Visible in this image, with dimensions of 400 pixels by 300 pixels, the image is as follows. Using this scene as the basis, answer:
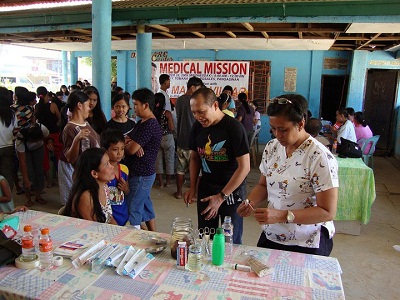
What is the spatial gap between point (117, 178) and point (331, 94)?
29.4 feet

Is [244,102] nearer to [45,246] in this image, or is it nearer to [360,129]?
[360,129]

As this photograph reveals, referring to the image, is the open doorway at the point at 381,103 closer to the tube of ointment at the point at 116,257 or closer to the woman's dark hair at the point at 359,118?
the woman's dark hair at the point at 359,118

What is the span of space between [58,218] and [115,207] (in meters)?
0.59

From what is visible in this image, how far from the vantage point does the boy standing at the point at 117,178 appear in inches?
115

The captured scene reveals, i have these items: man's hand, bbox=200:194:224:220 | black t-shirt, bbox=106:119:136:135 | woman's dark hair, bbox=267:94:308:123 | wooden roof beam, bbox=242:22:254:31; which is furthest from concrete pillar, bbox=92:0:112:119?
woman's dark hair, bbox=267:94:308:123

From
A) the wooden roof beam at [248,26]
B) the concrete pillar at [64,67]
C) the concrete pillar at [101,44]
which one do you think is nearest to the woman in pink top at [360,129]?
the wooden roof beam at [248,26]

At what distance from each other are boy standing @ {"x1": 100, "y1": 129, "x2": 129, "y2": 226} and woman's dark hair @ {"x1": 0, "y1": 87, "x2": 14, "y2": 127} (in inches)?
72.3

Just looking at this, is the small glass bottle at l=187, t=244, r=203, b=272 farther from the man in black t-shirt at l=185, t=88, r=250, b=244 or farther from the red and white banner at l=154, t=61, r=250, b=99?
the red and white banner at l=154, t=61, r=250, b=99

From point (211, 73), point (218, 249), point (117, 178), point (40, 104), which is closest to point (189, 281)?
point (218, 249)

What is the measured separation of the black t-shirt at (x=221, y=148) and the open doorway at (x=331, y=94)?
855 cm

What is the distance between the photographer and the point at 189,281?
5.45ft

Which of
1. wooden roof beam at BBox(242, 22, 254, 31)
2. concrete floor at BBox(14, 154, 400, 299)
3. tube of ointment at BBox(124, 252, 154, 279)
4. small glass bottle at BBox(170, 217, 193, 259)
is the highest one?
wooden roof beam at BBox(242, 22, 254, 31)

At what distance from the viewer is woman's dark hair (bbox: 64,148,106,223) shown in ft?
7.87

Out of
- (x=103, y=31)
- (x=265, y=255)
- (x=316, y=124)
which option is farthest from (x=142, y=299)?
(x=103, y=31)
